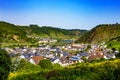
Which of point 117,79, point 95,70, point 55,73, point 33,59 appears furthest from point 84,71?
point 33,59

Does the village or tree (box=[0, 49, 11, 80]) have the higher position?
tree (box=[0, 49, 11, 80])

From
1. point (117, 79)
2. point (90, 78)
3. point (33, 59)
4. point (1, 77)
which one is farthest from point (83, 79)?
point (33, 59)

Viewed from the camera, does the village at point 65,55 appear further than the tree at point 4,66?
Yes

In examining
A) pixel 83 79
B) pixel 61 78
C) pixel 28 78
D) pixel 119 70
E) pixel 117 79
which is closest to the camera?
pixel 117 79

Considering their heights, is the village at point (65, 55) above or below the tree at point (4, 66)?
below

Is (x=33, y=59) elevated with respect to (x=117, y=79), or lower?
lower

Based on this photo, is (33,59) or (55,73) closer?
(55,73)

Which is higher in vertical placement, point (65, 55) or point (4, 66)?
point (4, 66)

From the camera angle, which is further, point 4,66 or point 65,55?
point 65,55

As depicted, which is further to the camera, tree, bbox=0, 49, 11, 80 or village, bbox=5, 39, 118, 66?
village, bbox=5, 39, 118, 66

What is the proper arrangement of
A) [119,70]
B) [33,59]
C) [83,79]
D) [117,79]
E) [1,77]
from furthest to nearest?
[33,59]
[1,77]
[83,79]
[119,70]
[117,79]

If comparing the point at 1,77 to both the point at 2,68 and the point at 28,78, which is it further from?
the point at 28,78
